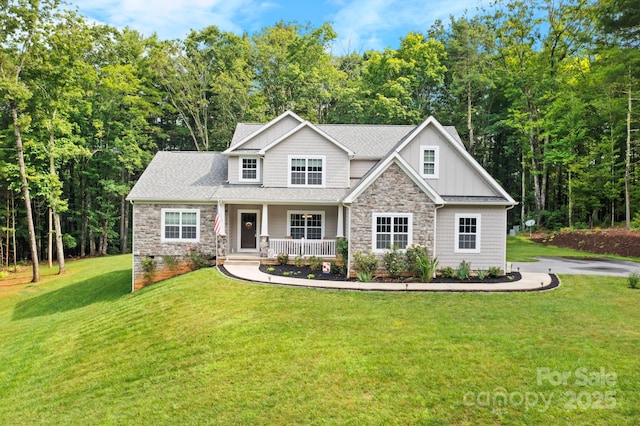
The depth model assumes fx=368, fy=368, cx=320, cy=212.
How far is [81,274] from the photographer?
23.0 meters

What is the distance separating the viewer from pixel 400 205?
46.6ft

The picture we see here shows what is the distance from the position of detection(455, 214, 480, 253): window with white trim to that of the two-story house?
0.04m

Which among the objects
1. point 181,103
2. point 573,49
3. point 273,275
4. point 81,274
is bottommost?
point 81,274

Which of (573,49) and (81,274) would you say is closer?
(81,274)

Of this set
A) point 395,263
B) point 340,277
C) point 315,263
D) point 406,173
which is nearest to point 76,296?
point 315,263

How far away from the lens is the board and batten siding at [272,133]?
18844mm

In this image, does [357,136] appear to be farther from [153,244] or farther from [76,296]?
[76,296]

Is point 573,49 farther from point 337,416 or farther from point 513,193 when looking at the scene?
point 337,416

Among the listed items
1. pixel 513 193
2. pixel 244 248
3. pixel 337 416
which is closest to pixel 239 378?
pixel 337 416

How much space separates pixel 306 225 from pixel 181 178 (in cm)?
678

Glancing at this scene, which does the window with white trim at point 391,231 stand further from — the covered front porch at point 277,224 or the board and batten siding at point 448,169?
the covered front porch at point 277,224

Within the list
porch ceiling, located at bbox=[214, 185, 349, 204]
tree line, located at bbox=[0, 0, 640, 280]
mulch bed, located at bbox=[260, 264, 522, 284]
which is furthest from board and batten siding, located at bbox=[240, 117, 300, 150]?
tree line, located at bbox=[0, 0, 640, 280]

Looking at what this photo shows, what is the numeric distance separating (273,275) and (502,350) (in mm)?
8726

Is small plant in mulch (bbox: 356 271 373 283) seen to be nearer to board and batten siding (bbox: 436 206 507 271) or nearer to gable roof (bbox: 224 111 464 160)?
board and batten siding (bbox: 436 206 507 271)
